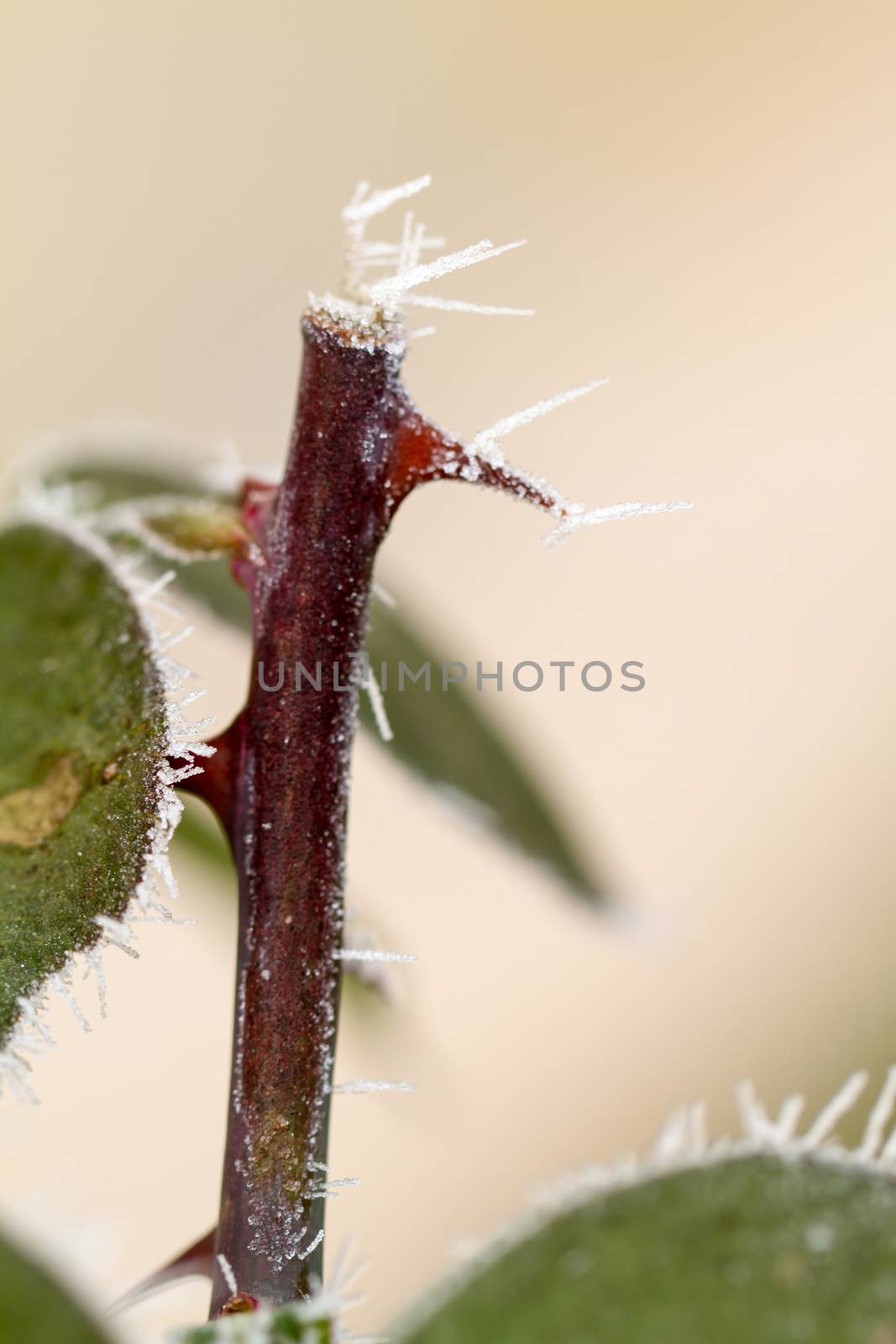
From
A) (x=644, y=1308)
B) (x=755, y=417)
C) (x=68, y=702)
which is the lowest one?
(x=644, y=1308)

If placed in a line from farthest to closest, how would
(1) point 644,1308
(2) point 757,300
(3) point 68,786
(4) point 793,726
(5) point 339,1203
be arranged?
1. (2) point 757,300
2. (4) point 793,726
3. (5) point 339,1203
4. (3) point 68,786
5. (1) point 644,1308

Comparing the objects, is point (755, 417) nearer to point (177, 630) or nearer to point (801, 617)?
point (801, 617)

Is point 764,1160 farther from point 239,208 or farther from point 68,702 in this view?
point 239,208

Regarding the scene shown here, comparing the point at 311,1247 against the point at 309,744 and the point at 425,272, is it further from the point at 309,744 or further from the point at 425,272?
the point at 425,272

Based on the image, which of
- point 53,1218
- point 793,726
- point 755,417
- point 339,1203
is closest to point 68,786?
point 53,1218

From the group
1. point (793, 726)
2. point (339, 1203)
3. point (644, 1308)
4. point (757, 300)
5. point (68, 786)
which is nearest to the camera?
point (644, 1308)

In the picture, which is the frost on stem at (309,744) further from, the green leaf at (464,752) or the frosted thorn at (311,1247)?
the green leaf at (464,752)

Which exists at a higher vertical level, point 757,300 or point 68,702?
point 757,300

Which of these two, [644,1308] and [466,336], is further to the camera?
[466,336]
